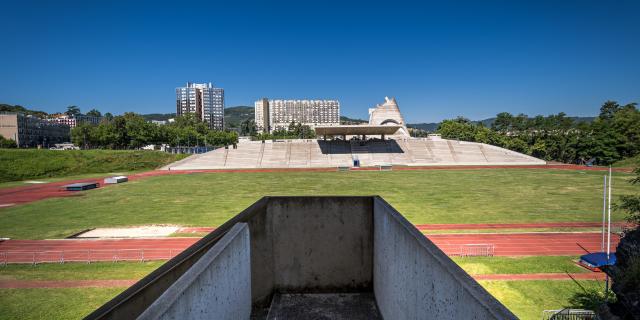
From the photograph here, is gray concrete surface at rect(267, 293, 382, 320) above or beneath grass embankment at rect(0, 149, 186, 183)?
beneath

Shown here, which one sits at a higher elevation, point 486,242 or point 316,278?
point 316,278

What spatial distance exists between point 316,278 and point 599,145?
7030 cm

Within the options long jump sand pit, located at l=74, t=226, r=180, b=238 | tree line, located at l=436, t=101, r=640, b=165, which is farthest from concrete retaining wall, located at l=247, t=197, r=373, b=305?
tree line, located at l=436, t=101, r=640, b=165

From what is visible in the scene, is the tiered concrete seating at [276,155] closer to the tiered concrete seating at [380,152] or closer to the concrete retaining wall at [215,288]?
the tiered concrete seating at [380,152]

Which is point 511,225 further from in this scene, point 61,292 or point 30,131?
point 30,131

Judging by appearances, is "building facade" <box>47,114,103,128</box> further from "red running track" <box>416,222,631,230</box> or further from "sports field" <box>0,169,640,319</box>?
"red running track" <box>416,222,631,230</box>

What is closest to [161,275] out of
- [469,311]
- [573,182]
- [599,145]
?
[469,311]

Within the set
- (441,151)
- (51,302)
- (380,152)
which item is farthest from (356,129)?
(51,302)

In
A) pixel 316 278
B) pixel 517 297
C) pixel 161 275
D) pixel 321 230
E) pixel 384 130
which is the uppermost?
pixel 384 130

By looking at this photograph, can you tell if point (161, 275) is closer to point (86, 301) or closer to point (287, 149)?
point (86, 301)

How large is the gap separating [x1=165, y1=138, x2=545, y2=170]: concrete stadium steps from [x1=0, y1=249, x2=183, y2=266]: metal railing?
38.3 m

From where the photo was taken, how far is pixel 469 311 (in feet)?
9.63

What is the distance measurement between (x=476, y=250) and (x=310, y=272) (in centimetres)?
906

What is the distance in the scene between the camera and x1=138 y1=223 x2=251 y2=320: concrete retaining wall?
3.07m
